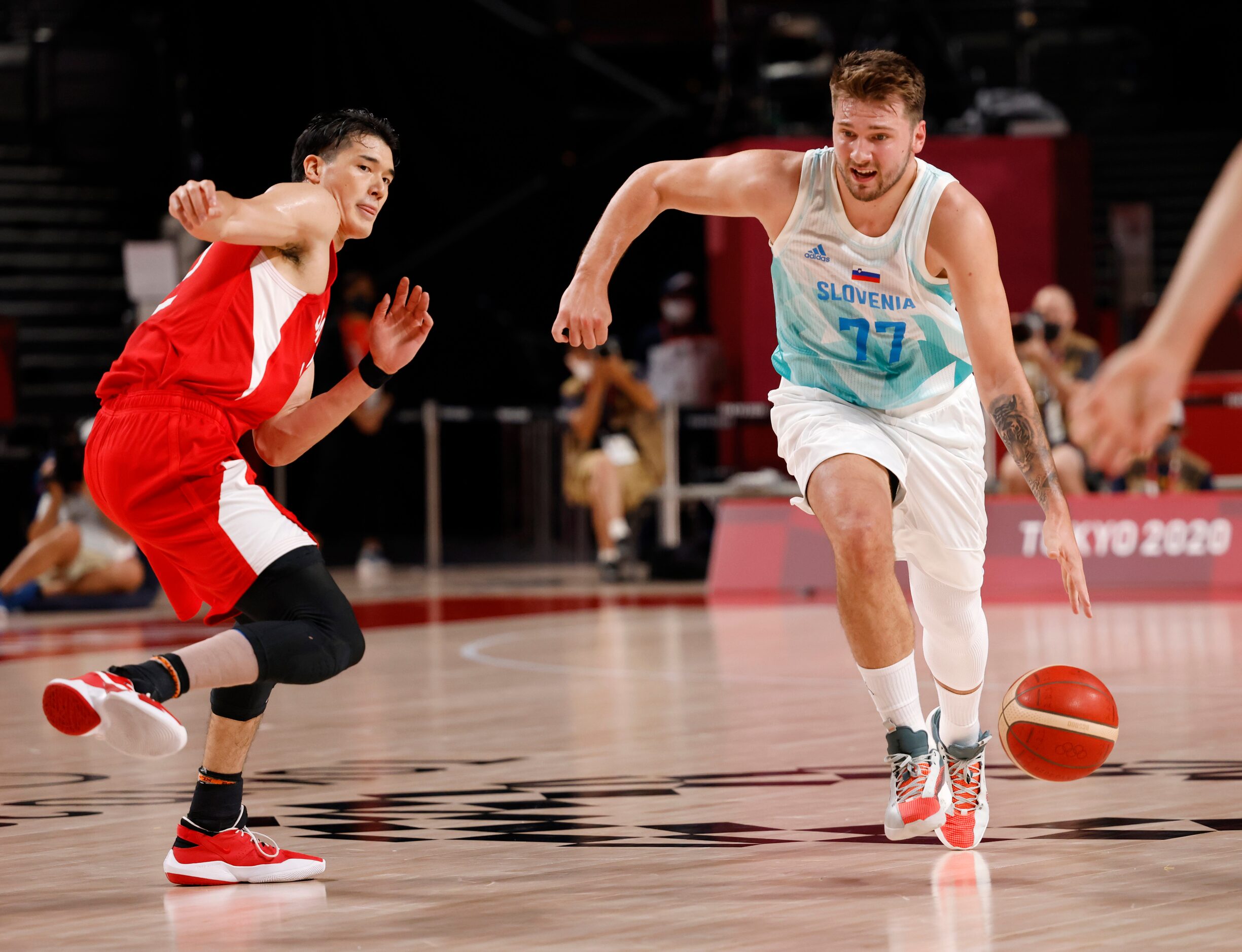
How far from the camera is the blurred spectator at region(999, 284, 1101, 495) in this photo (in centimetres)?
1102

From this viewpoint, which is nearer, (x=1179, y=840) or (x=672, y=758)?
(x=1179, y=840)

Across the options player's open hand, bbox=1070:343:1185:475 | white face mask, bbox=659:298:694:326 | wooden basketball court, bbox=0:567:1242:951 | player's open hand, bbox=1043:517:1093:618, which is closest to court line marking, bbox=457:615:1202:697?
wooden basketball court, bbox=0:567:1242:951

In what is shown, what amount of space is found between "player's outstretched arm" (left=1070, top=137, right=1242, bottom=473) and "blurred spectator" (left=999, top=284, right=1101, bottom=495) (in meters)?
8.91

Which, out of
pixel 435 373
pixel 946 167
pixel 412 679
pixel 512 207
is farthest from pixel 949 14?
pixel 412 679

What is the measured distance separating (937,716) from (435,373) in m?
13.8

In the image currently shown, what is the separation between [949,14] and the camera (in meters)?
16.2

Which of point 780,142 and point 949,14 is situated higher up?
point 949,14

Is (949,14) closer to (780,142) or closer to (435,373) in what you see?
(780,142)

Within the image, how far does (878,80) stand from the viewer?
14.3 ft

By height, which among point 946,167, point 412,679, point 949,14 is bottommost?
point 412,679

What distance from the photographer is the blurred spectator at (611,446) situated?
13.6 meters

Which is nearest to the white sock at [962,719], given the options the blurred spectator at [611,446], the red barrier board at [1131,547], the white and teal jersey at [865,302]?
the white and teal jersey at [865,302]

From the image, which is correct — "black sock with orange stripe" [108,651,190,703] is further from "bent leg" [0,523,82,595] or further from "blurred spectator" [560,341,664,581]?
"blurred spectator" [560,341,664,581]

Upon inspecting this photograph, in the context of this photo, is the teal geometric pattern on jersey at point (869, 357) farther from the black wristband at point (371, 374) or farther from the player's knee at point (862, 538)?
the black wristband at point (371, 374)
